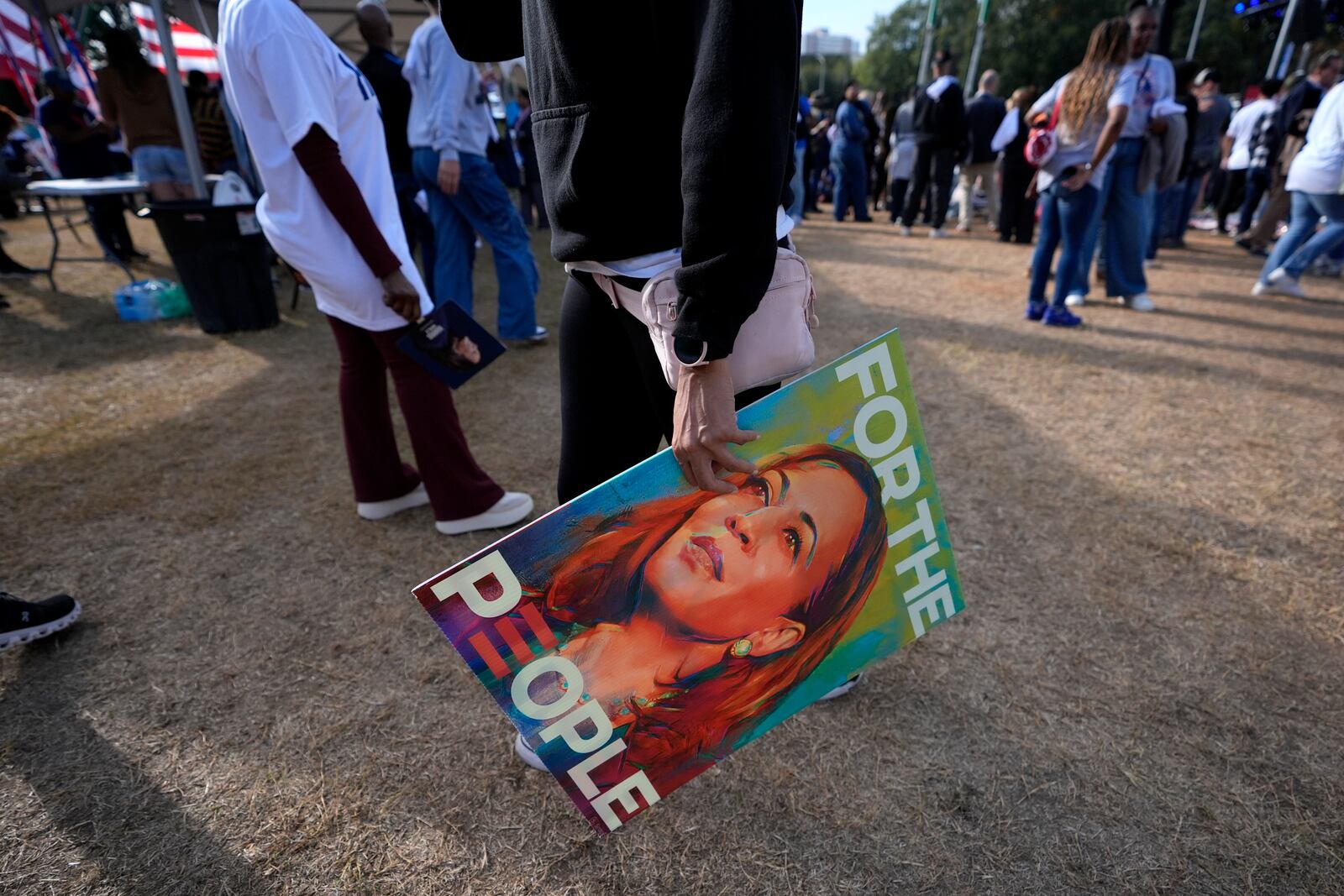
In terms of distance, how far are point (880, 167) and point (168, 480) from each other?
11827mm

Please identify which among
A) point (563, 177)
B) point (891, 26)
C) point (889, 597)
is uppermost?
point (891, 26)

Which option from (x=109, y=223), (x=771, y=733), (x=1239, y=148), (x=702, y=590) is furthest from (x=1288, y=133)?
(x=109, y=223)

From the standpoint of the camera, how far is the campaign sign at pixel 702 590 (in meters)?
1.10

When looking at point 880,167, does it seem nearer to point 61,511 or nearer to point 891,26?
point 61,511

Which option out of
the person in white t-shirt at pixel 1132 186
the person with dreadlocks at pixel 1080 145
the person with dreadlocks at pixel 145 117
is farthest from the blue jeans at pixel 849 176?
the person with dreadlocks at pixel 145 117

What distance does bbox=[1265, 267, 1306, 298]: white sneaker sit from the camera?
18.3 feet

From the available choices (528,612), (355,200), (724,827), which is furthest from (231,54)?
(724,827)

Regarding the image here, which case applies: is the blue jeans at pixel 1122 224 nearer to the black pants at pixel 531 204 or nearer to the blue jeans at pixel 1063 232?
the blue jeans at pixel 1063 232

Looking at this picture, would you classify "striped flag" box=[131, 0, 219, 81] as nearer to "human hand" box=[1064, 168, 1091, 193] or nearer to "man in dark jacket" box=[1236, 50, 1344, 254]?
"human hand" box=[1064, 168, 1091, 193]

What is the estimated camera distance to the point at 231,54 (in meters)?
1.87

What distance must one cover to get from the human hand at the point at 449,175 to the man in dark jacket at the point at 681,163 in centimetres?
287

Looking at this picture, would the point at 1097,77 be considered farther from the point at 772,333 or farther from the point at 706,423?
the point at 706,423

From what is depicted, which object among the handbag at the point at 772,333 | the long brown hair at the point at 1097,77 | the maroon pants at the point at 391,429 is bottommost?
the maroon pants at the point at 391,429

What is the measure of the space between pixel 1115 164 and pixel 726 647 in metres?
5.00
